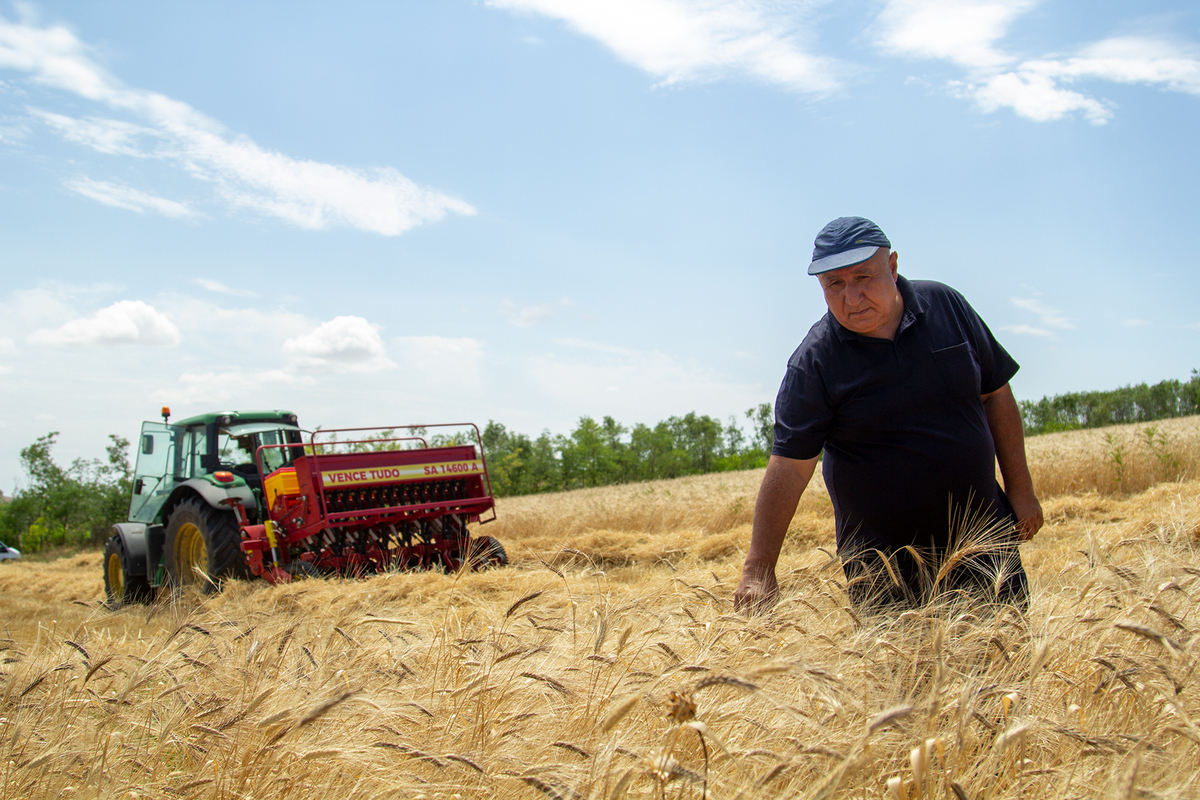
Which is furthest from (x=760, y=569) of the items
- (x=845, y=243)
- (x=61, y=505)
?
(x=61, y=505)

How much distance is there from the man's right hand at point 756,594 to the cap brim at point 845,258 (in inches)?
37.2

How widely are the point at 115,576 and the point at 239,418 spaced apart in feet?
9.94

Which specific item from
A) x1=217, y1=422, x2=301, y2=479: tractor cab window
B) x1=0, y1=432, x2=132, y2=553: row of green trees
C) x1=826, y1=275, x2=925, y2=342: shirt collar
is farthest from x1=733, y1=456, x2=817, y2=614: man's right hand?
x1=0, y1=432, x2=132, y2=553: row of green trees

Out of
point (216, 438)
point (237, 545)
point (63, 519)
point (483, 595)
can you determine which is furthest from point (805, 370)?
point (63, 519)

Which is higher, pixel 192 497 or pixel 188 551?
pixel 192 497

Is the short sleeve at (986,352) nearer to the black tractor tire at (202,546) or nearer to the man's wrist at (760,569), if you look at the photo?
the man's wrist at (760,569)

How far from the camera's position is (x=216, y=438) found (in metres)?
8.70

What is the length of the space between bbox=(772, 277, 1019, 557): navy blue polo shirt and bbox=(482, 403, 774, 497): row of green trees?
39.0m

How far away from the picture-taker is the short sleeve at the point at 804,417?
8.35 feet

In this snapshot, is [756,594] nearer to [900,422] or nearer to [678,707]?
[900,422]

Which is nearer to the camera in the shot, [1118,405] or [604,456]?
[604,456]

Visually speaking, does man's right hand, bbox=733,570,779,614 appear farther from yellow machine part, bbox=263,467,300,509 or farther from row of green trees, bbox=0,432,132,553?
row of green trees, bbox=0,432,132,553

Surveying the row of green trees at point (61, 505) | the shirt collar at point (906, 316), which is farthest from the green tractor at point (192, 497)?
the row of green trees at point (61, 505)

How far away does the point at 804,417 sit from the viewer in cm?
256
